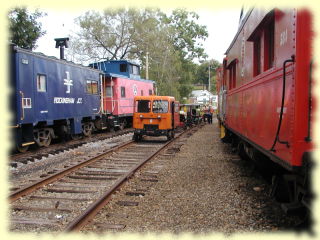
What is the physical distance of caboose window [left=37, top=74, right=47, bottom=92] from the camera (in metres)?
11.6

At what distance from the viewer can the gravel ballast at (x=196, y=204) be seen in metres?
4.35

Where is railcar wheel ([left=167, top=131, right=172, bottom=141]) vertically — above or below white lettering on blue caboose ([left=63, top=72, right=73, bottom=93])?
below

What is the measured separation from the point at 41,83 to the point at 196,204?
8.47m

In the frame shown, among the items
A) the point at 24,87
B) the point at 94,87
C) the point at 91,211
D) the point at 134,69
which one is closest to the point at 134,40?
the point at 134,69

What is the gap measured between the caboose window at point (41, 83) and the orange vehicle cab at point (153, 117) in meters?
3.92

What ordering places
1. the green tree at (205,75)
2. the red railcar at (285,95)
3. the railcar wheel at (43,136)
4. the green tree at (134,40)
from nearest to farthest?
1. the red railcar at (285,95)
2. the railcar wheel at (43,136)
3. the green tree at (134,40)
4. the green tree at (205,75)

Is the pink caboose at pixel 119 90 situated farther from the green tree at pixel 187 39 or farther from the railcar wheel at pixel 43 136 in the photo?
the green tree at pixel 187 39

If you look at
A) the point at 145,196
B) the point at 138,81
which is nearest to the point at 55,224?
the point at 145,196

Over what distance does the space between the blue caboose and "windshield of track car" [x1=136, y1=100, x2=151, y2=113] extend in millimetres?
2760

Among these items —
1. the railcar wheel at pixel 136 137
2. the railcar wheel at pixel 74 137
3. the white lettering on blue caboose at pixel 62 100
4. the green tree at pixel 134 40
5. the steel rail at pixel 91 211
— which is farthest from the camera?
the green tree at pixel 134 40

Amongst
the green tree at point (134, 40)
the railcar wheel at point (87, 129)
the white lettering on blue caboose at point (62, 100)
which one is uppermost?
the green tree at point (134, 40)

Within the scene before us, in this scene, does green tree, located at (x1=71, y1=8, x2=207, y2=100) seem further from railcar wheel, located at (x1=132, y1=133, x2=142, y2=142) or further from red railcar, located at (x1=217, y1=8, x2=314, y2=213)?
red railcar, located at (x1=217, y1=8, x2=314, y2=213)

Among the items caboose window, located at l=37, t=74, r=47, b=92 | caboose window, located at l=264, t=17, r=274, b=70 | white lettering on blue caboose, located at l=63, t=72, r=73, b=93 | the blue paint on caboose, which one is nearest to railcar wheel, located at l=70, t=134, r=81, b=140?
white lettering on blue caboose, located at l=63, t=72, r=73, b=93

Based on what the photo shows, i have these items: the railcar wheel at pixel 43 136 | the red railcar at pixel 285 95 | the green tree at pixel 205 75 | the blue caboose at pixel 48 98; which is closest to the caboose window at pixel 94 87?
the blue caboose at pixel 48 98
